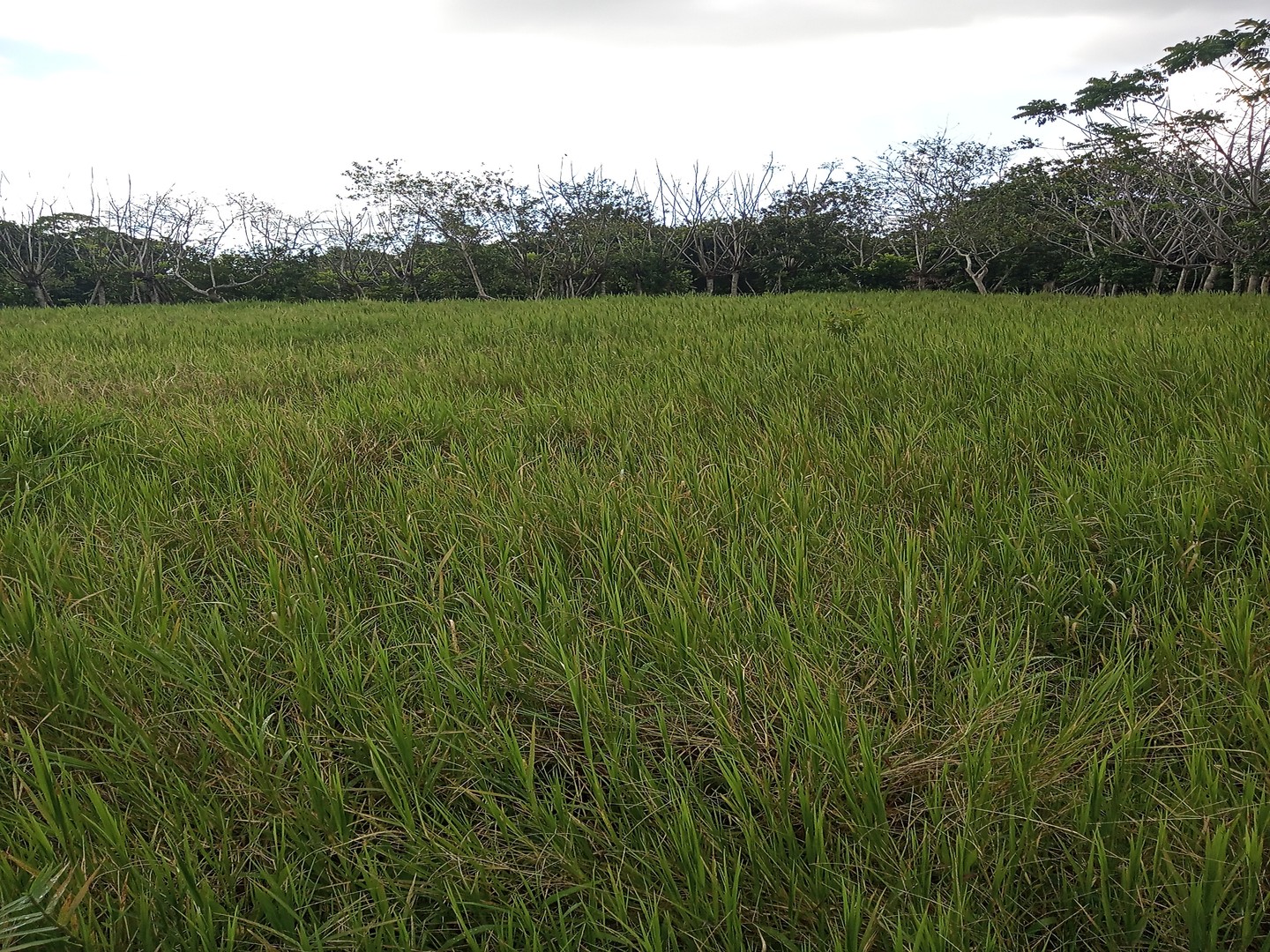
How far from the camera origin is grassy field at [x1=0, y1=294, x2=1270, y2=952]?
2.74 feet

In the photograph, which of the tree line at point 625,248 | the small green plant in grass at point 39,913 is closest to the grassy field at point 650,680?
the small green plant in grass at point 39,913

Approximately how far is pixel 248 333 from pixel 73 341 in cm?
130

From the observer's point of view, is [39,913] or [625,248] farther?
[625,248]

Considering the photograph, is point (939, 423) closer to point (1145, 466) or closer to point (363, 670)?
point (1145, 466)

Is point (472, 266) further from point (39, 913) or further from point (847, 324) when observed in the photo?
point (39, 913)

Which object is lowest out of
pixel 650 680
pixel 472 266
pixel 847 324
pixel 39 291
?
pixel 650 680

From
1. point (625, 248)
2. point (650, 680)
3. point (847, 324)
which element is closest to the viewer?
point (650, 680)

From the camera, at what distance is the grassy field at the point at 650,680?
2.74 feet

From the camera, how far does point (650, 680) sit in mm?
1276

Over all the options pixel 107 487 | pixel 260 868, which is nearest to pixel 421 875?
pixel 260 868

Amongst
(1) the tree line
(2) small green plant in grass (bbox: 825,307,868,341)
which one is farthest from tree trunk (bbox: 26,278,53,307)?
(2) small green plant in grass (bbox: 825,307,868,341)

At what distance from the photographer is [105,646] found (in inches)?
51.6

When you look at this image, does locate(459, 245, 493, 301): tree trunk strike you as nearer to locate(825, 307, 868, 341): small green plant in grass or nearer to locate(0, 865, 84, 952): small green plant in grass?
locate(825, 307, 868, 341): small green plant in grass

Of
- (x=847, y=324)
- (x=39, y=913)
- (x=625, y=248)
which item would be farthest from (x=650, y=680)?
(x=625, y=248)
